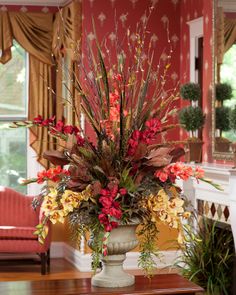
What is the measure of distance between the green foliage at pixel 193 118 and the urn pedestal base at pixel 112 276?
13.3ft

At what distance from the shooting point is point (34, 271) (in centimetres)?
818

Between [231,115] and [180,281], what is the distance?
3.35m

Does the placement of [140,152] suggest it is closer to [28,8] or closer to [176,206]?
[176,206]

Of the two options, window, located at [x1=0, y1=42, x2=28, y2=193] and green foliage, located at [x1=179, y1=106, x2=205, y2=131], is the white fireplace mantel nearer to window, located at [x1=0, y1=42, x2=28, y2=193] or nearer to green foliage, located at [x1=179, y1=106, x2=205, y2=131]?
green foliage, located at [x1=179, y1=106, x2=205, y2=131]

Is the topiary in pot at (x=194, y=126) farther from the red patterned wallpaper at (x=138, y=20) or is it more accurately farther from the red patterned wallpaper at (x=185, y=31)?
the red patterned wallpaper at (x=138, y=20)

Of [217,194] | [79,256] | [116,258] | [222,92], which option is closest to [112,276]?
[116,258]

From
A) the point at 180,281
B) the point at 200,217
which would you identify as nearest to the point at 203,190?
the point at 200,217

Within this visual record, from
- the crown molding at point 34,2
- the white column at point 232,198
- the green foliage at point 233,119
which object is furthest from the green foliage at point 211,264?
the crown molding at point 34,2

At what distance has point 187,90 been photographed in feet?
23.9

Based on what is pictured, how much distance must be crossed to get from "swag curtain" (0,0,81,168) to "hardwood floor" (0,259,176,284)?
114 centimetres

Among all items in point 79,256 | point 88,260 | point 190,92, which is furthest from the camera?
point 79,256

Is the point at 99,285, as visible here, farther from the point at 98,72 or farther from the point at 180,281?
the point at 98,72

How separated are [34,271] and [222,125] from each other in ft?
9.01

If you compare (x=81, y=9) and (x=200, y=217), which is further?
(x=81, y=9)
